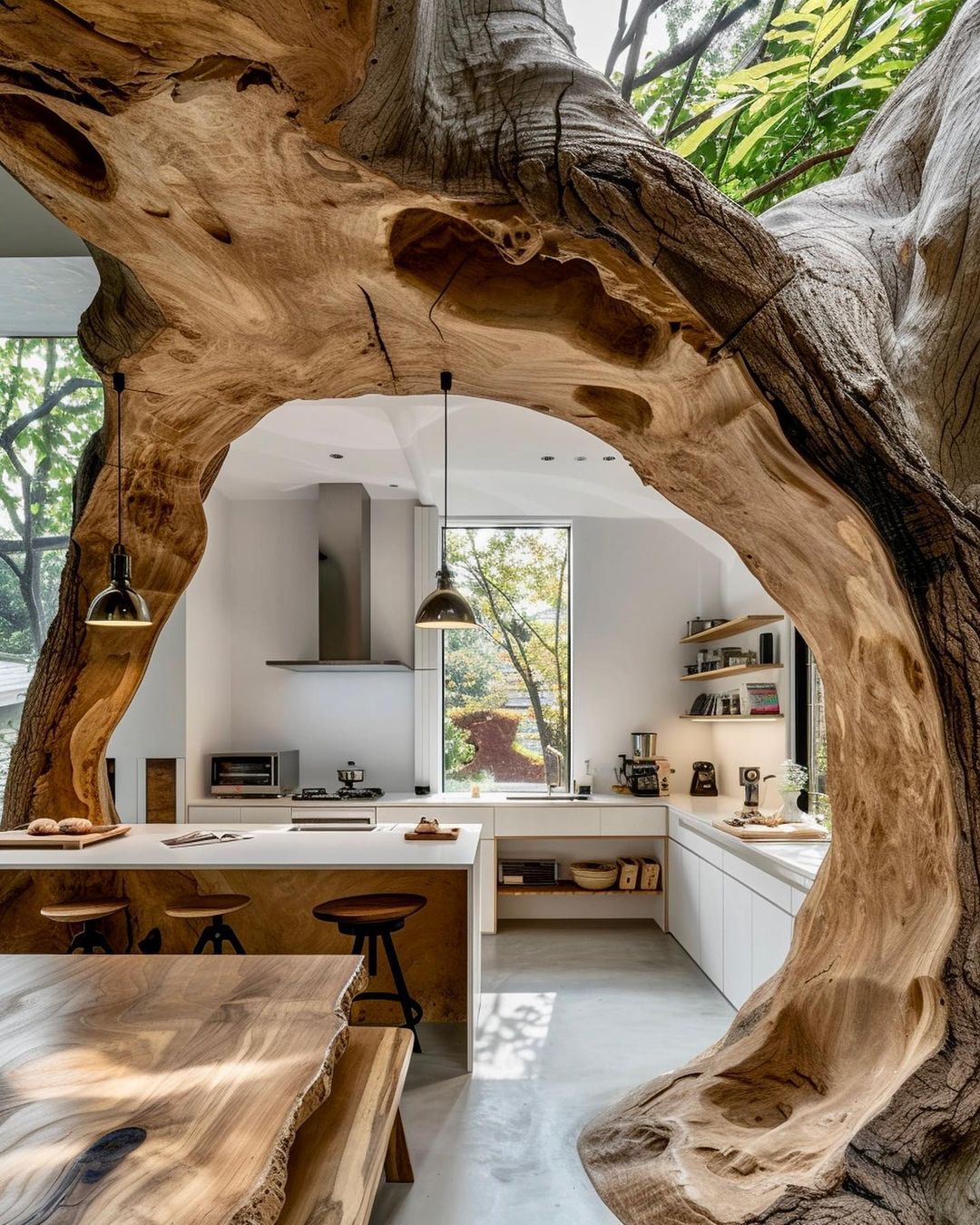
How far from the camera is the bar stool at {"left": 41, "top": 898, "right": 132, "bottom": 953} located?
3.22 metres

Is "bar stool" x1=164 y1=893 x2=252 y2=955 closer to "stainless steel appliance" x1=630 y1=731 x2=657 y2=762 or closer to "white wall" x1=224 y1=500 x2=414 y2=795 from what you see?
"white wall" x1=224 y1=500 x2=414 y2=795

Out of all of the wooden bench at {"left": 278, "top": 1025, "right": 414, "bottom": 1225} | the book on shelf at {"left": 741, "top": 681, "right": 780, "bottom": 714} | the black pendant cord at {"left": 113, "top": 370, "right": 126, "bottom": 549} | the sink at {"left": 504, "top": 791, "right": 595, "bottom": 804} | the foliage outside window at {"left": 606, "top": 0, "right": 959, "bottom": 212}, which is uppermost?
the foliage outside window at {"left": 606, "top": 0, "right": 959, "bottom": 212}

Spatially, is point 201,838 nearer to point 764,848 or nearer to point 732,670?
point 764,848

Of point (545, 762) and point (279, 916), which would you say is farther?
point (545, 762)

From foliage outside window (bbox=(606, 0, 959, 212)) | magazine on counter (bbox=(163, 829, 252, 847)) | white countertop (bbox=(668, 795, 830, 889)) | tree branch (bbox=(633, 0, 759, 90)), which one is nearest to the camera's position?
foliage outside window (bbox=(606, 0, 959, 212))

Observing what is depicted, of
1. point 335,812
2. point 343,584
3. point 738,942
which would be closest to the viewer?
point 738,942

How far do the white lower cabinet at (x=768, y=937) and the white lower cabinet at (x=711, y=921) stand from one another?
21.0 inches

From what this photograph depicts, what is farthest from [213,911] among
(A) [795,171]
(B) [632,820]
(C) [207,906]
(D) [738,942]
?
(A) [795,171]

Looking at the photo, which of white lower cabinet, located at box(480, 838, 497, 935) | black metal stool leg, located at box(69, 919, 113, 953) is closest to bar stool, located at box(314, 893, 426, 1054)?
black metal stool leg, located at box(69, 919, 113, 953)

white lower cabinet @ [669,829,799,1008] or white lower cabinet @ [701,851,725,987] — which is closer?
white lower cabinet @ [669,829,799,1008]

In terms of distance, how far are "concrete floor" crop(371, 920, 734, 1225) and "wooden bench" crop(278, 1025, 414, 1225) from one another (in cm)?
49

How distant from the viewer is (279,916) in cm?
365

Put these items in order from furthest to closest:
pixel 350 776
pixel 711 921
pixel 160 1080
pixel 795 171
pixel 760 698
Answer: pixel 350 776 → pixel 760 698 → pixel 711 921 → pixel 795 171 → pixel 160 1080

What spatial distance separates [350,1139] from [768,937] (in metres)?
2.19
